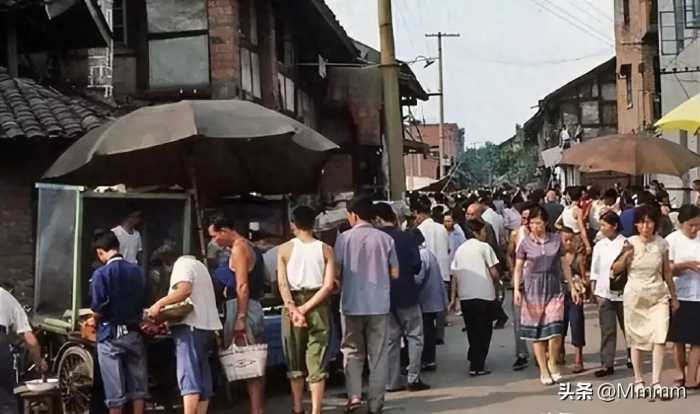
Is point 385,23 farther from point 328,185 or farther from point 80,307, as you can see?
point 328,185

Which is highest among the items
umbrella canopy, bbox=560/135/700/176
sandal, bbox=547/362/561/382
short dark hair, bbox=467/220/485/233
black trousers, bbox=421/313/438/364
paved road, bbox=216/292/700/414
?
umbrella canopy, bbox=560/135/700/176

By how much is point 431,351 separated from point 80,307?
4166 mm

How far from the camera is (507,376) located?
10.9 m

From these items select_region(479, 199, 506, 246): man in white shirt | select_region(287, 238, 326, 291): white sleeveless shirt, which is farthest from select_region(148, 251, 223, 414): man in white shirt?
select_region(479, 199, 506, 246): man in white shirt

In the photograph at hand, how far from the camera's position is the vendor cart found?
8.92m

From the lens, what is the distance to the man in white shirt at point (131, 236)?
34.0 feet

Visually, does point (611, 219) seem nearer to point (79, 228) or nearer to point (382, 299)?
point (382, 299)

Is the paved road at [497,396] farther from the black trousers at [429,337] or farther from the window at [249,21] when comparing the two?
the window at [249,21]

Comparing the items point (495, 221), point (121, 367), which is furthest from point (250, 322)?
point (495, 221)

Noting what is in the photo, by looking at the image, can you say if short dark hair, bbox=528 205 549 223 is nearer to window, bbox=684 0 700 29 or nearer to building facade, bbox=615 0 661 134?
window, bbox=684 0 700 29

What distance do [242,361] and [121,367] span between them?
3.46 feet

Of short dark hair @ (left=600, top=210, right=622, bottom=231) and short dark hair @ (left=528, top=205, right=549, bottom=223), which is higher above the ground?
short dark hair @ (left=528, top=205, right=549, bottom=223)

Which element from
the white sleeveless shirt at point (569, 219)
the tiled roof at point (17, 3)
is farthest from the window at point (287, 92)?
the white sleeveless shirt at point (569, 219)

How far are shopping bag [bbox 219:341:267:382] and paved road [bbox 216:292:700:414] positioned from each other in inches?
40.6
